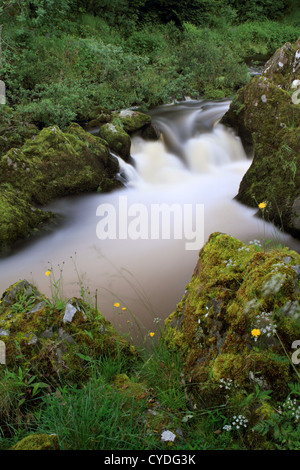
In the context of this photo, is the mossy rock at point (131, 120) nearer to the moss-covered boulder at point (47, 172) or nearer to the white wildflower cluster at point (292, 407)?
the moss-covered boulder at point (47, 172)

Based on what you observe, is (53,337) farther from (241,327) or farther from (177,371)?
(241,327)

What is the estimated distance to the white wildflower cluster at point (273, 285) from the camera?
2.06 metres

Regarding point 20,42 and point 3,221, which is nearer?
point 3,221

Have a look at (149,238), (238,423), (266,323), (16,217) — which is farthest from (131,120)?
(238,423)

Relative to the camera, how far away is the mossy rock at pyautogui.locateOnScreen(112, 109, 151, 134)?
8.77 metres

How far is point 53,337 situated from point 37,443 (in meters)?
0.86

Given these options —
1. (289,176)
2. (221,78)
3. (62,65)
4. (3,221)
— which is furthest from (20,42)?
(289,176)

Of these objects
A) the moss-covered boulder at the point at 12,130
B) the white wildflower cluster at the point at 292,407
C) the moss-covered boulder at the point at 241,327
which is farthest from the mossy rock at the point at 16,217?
the white wildflower cluster at the point at 292,407

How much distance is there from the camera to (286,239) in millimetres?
4723

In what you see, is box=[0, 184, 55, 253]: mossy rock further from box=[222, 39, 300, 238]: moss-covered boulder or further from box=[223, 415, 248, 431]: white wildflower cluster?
box=[223, 415, 248, 431]: white wildflower cluster

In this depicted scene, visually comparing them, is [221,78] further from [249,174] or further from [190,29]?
[249,174]

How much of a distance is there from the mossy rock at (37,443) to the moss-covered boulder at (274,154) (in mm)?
3903

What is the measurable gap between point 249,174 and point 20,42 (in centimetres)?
953

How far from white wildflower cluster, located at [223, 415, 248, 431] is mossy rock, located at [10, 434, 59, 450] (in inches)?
37.0
